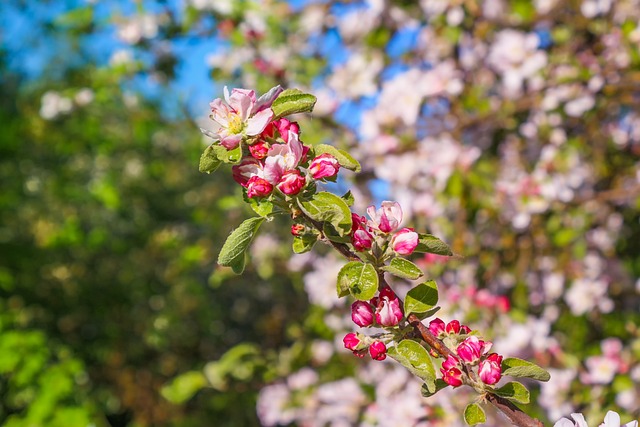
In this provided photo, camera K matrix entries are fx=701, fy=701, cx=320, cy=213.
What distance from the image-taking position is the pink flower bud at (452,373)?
683mm

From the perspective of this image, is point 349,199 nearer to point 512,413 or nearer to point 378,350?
point 378,350

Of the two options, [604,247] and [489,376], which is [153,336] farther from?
[489,376]

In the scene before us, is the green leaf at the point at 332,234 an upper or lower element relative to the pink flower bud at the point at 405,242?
lower

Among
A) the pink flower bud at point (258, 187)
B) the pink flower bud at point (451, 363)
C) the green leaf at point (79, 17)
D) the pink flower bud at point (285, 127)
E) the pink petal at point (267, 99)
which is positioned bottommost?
the green leaf at point (79, 17)

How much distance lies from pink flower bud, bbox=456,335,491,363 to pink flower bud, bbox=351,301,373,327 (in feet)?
0.31

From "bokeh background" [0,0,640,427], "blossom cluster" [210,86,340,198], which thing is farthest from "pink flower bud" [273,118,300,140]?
"bokeh background" [0,0,640,427]

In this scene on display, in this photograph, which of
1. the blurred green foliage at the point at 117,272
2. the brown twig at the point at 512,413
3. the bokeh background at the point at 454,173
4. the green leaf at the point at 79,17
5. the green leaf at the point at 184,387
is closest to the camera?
the brown twig at the point at 512,413

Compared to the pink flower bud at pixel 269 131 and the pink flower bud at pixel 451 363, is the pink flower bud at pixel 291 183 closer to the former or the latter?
the pink flower bud at pixel 269 131

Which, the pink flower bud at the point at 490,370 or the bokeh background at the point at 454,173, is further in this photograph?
the bokeh background at the point at 454,173

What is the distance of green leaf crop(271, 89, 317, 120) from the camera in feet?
2.35

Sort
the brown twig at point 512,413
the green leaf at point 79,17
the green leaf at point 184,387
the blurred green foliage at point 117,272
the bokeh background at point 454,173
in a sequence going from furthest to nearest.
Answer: the blurred green foliage at point 117,272, the green leaf at point 79,17, the green leaf at point 184,387, the bokeh background at point 454,173, the brown twig at point 512,413

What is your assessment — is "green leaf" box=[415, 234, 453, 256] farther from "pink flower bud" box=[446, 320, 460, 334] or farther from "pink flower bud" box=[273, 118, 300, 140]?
"pink flower bud" box=[273, 118, 300, 140]

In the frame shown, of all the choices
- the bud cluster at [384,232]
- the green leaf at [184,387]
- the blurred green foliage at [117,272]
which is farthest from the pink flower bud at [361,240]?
the blurred green foliage at [117,272]

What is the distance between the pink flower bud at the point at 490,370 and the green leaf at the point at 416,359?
0.16 feet
